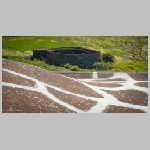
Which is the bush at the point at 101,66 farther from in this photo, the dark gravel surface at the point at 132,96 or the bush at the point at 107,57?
the dark gravel surface at the point at 132,96

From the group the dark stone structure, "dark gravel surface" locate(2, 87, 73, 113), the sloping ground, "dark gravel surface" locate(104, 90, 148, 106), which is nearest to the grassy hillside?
the dark stone structure

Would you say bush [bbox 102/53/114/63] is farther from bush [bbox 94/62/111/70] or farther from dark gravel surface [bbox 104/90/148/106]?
dark gravel surface [bbox 104/90/148/106]

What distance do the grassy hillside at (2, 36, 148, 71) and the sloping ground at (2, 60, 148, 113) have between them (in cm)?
551

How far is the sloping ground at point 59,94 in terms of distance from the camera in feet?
72.2

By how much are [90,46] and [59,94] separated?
13.8 metres

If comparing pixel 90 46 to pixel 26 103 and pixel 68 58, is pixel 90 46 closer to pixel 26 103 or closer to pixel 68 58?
pixel 68 58

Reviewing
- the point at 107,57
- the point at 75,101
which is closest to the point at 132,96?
the point at 75,101

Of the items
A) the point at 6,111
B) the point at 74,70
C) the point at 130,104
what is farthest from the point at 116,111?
the point at 74,70

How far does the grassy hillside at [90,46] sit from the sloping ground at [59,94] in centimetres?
551

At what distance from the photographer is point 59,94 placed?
949 inches

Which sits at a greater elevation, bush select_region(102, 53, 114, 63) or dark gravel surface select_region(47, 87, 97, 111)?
bush select_region(102, 53, 114, 63)

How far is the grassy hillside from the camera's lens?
32781mm

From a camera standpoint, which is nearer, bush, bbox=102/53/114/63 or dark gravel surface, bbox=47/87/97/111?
dark gravel surface, bbox=47/87/97/111

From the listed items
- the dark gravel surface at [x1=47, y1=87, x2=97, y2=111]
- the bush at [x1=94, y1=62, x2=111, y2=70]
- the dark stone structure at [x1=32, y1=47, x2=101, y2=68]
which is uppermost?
the dark stone structure at [x1=32, y1=47, x2=101, y2=68]
